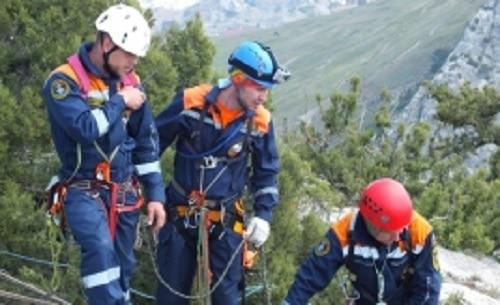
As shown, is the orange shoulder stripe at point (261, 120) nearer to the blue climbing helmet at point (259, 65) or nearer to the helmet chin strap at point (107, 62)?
the blue climbing helmet at point (259, 65)

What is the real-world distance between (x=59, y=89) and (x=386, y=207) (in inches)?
81.8

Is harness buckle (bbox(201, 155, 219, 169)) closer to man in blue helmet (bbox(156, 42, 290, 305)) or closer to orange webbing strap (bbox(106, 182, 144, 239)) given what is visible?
man in blue helmet (bbox(156, 42, 290, 305))

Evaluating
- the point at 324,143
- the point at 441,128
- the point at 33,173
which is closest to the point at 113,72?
the point at 33,173

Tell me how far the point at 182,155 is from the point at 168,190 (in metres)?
0.35

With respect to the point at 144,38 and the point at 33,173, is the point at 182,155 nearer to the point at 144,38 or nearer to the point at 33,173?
the point at 144,38

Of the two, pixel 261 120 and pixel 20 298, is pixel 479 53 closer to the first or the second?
pixel 261 120

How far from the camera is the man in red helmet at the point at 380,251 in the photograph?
4984 mm

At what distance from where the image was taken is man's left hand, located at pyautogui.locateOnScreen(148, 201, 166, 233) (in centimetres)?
507

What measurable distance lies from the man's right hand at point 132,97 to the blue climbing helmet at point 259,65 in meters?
0.82

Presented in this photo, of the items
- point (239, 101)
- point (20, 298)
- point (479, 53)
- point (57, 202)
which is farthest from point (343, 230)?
point (479, 53)

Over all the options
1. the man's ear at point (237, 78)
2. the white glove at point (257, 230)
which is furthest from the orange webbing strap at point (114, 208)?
the man's ear at point (237, 78)

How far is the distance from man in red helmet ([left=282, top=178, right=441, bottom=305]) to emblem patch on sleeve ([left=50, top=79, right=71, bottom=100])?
187 centimetres

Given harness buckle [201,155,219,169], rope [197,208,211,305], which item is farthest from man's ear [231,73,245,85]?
rope [197,208,211,305]

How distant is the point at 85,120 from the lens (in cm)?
438
